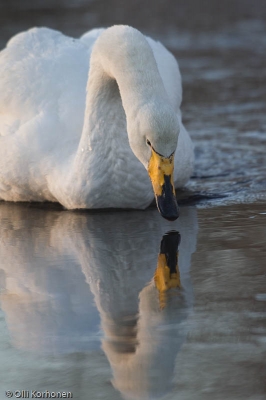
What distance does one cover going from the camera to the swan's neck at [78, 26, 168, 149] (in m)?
5.63

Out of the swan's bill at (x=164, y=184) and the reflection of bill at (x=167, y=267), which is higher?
the swan's bill at (x=164, y=184)

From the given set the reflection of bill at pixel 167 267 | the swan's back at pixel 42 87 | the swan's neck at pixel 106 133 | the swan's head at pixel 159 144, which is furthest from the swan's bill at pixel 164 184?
the swan's back at pixel 42 87

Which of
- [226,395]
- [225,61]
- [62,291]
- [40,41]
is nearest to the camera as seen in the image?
[226,395]

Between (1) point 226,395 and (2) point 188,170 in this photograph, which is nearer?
(1) point 226,395

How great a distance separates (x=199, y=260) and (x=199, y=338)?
123 cm

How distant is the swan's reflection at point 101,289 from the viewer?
4145 mm

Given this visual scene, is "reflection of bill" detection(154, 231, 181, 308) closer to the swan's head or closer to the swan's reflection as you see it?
the swan's reflection

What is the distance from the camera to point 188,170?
7.06m

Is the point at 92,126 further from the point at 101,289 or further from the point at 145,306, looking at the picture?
the point at 145,306

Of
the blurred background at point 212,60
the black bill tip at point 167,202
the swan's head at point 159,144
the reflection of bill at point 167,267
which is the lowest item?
the blurred background at point 212,60

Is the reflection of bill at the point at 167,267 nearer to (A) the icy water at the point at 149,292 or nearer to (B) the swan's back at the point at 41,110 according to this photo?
(A) the icy water at the point at 149,292

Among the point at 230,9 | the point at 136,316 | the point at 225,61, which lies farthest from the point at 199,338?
the point at 230,9

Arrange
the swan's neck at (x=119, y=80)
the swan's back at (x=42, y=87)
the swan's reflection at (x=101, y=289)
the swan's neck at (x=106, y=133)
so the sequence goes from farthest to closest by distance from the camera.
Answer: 1. the swan's back at (x=42, y=87)
2. the swan's neck at (x=106, y=133)
3. the swan's neck at (x=119, y=80)
4. the swan's reflection at (x=101, y=289)

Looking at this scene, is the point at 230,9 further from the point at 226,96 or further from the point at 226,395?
the point at 226,395
